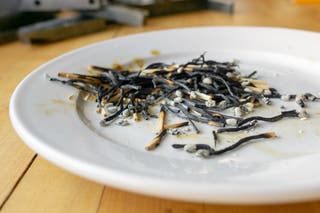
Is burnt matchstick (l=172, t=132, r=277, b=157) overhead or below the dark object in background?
overhead

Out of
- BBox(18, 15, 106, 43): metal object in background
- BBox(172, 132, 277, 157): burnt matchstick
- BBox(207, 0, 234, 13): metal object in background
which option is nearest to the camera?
BBox(172, 132, 277, 157): burnt matchstick

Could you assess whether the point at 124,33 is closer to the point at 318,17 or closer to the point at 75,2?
the point at 75,2

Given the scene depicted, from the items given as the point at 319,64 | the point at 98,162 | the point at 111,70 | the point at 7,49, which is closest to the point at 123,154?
the point at 98,162

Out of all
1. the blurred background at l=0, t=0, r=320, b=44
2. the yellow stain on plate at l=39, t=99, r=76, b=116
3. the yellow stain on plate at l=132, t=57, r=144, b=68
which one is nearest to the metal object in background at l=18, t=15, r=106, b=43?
the blurred background at l=0, t=0, r=320, b=44

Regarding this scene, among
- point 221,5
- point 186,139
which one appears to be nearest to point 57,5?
point 221,5

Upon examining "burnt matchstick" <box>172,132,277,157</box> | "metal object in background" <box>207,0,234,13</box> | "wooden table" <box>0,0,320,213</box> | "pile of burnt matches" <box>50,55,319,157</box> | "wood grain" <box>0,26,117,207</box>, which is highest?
"burnt matchstick" <box>172,132,277,157</box>

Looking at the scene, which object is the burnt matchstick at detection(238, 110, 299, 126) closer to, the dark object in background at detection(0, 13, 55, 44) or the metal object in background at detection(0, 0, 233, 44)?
the metal object in background at detection(0, 0, 233, 44)

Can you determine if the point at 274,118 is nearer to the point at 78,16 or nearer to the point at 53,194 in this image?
the point at 53,194
